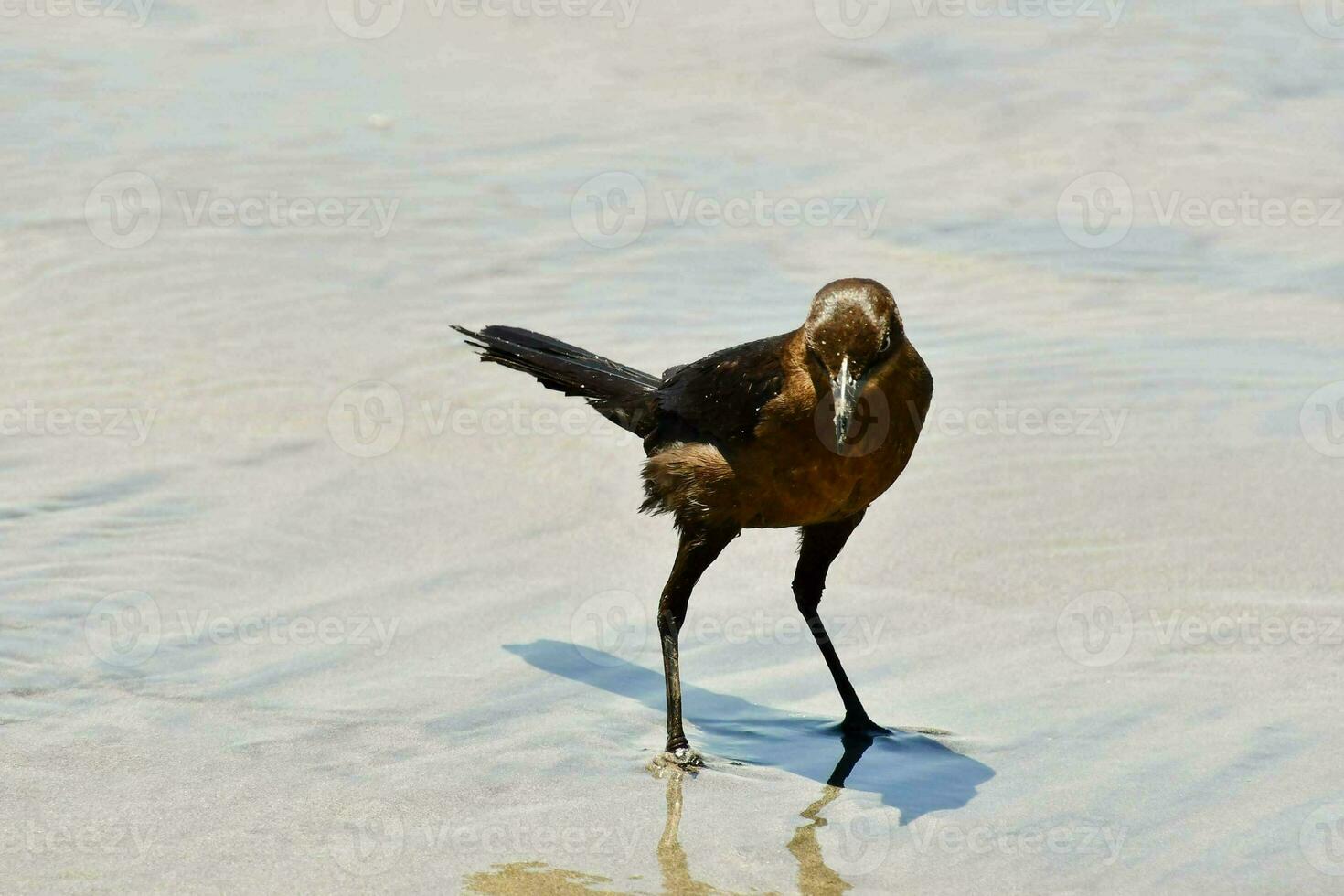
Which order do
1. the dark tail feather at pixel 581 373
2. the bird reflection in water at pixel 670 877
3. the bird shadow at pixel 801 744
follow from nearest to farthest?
the bird reflection in water at pixel 670 877 < the bird shadow at pixel 801 744 < the dark tail feather at pixel 581 373

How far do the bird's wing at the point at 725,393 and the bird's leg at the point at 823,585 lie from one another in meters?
0.45

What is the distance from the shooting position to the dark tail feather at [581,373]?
17.4ft

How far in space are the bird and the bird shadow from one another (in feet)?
0.41

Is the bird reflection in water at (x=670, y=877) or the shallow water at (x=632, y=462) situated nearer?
the bird reflection in water at (x=670, y=877)

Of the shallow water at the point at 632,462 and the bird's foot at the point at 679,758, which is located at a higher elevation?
the shallow water at the point at 632,462

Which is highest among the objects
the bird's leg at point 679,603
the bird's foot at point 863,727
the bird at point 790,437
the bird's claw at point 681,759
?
the bird at point 790,437

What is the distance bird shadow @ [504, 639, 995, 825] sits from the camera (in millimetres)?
4477

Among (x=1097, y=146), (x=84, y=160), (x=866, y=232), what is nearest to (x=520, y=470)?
(x=866, y=232)

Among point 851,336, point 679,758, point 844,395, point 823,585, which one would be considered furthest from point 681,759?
point 851,336

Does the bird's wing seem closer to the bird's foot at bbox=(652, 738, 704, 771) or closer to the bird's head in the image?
the bird's head

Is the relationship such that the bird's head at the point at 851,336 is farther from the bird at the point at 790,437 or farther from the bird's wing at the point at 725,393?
the bird's wing at the point at 725,393

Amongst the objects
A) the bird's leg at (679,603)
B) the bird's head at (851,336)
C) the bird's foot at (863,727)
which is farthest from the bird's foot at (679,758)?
the bird's head at (851,336)

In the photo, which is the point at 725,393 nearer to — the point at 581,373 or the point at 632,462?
the point at 581,373

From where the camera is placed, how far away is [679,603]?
4.91 metres
